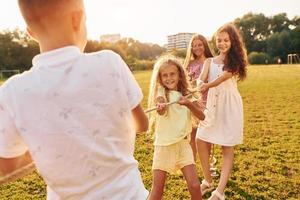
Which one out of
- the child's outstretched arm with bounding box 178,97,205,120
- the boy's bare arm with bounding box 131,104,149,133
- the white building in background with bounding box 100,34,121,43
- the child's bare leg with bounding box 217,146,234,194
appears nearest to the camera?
the boy's bare arm with bounding box 131,104,149,133

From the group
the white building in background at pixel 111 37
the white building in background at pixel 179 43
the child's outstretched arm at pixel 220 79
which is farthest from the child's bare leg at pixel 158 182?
the white building in background at pixel 111 37

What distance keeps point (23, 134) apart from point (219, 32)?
13.8 ft

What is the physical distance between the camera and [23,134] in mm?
1360

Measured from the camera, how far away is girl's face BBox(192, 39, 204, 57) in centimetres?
607

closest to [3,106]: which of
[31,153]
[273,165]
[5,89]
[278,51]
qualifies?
[5,89]

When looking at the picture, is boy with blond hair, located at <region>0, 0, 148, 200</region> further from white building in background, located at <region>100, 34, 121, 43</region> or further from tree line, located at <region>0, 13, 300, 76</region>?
white building in background, located at <region>100, 34, 121, 43</region>

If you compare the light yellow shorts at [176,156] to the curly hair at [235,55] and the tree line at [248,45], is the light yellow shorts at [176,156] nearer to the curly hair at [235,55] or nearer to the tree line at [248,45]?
the curly hair at [235,55]

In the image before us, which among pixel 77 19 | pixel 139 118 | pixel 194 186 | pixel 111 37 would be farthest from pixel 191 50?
pixel 111 37

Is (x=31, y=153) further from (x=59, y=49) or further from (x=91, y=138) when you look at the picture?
(x=59, y=49)

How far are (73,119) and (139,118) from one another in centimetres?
25

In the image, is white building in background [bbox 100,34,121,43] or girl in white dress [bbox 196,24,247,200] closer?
girl in white dress [bbox 196,24,247,200]

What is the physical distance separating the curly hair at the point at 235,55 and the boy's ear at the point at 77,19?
3.95m

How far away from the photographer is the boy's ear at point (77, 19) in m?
1.35

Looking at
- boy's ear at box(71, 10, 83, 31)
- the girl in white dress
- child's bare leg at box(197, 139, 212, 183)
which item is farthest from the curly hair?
boy's ear at box(71, 10, 83, 31)
